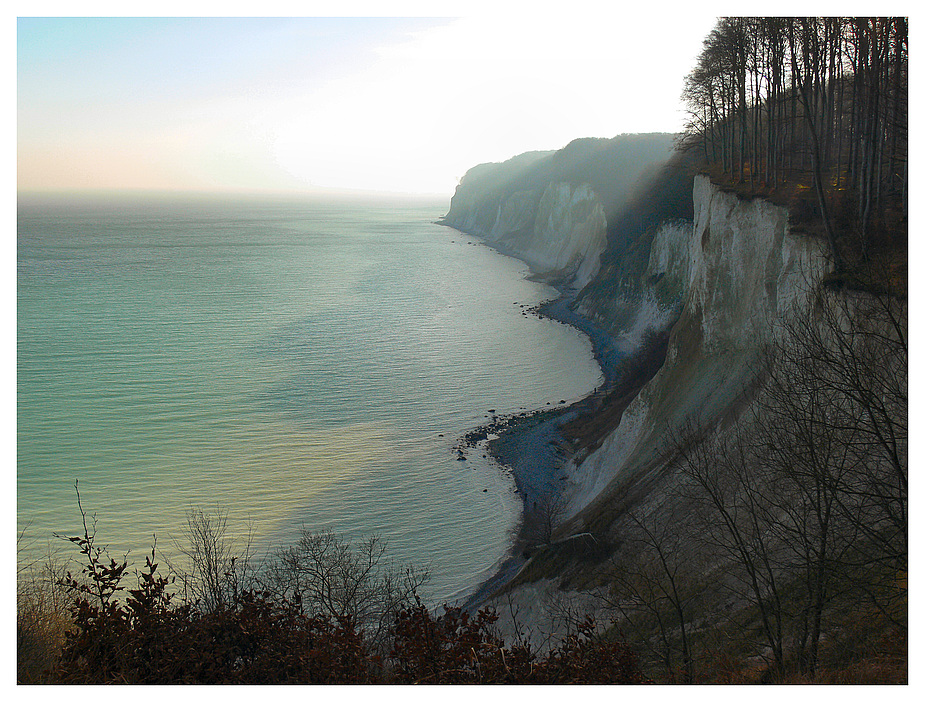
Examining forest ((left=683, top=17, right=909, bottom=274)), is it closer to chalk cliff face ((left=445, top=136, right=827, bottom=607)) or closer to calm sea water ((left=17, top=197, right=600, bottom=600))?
chalk cliff face ((left=445, top=136, right=827, bottom=607))

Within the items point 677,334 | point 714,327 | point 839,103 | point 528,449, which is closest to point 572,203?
point 839,103

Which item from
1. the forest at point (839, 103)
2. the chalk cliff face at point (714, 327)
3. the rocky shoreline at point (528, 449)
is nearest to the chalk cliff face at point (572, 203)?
the rocky shoreline at point (528, 449)

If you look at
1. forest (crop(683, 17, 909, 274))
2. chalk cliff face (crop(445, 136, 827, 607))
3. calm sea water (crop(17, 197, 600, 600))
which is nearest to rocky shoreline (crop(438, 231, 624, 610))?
chalk cliff face (crop(445, 136, 827, 607))

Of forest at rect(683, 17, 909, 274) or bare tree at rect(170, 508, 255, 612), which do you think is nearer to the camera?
forest at rect(683, 17, 909, 274)

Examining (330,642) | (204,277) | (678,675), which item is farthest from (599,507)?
(204,277)

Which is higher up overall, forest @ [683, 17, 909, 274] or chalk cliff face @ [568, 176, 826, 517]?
forest @ [683, 17, 909, 274]

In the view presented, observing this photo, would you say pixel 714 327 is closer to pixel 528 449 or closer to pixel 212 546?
pixel 528 449
